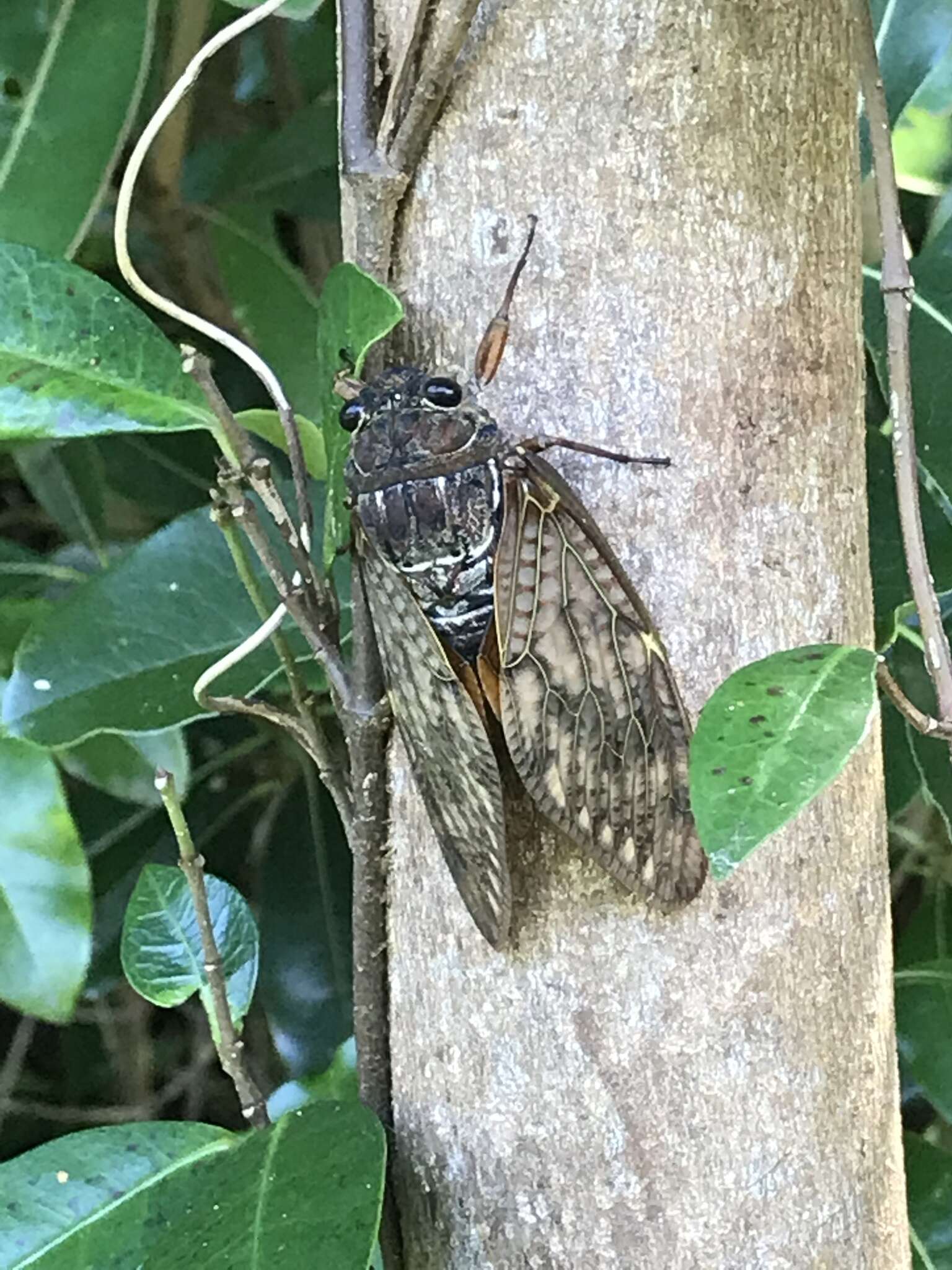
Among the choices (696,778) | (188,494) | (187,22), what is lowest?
(188,494)

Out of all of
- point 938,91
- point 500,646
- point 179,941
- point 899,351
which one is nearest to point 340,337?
point 500,646

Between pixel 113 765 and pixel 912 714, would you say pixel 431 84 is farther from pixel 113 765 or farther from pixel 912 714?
pixel 113 765

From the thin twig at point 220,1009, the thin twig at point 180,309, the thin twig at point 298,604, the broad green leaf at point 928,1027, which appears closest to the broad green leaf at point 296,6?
the thin twig at point 180,309

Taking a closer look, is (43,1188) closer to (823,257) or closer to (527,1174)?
(527,1174)

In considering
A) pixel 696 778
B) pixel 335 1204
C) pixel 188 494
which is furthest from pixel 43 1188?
pixel 188 494

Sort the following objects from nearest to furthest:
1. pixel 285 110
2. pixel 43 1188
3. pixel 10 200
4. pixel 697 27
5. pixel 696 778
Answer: pixel 696 778 → pixel 697 27 → pixel 43 1188 → pixel 10 200 → pixel 285 110

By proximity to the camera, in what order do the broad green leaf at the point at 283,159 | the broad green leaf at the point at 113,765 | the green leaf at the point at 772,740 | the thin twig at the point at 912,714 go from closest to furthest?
1. the green leaf at the point at 772,740
2. the thin twig at the point at 912,714
3. the broad green leaf at the point at 113,765
4. the broad green leaf at the point at 283,159

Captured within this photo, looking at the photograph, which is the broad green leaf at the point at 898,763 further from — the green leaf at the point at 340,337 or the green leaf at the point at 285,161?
the green leaf at the point at 285,161
